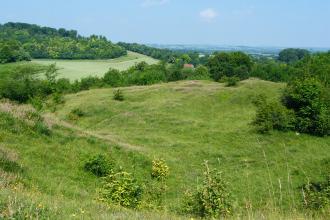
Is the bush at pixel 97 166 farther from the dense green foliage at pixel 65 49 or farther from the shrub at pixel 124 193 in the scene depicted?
the dense green foliage at pixel 65 49

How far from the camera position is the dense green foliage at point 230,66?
3181 inches

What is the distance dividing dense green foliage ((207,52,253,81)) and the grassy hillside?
28080mm

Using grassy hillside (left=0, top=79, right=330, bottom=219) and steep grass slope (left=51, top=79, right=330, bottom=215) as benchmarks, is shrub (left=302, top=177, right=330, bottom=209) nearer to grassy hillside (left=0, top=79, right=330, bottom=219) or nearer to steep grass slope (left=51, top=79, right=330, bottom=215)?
grassy hillside (left=0, top=79, right=330, bottom=219)

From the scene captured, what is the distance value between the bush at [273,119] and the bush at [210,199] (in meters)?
25.1

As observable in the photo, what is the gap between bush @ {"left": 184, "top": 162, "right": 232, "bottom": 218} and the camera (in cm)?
1010

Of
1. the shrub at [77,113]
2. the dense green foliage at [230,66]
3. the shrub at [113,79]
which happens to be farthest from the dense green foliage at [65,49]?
the shrub at [77,113]

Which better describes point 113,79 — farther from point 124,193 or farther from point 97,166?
point 124,193

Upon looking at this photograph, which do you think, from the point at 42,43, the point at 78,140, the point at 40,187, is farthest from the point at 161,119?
the point at 42,43

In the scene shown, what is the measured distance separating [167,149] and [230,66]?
53.9 m

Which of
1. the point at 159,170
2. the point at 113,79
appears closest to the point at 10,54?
the point at 113,79

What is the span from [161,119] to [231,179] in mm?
17944

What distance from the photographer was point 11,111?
62.3ft

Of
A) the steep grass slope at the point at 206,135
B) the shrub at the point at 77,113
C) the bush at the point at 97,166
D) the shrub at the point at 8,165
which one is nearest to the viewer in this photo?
the shrub at the point at 8,165

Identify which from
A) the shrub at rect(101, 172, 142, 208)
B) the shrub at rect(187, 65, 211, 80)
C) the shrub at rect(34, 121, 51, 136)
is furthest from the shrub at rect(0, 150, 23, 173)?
the shrub at rect(187, 65, 211, 80)
